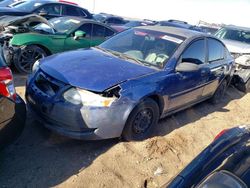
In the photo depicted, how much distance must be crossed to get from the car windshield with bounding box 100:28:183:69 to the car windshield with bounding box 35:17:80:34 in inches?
97.8

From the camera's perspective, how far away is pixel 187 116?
5738 mm

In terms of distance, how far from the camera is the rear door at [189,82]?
15.3 ft

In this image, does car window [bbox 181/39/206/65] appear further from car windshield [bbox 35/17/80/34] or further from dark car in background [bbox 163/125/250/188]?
car windshield [bbox 35/17/80/34]

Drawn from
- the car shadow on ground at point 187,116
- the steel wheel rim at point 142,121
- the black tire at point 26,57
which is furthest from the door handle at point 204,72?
the black tire at point 26,57

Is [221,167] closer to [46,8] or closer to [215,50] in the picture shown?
[215,50]

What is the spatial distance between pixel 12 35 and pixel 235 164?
5.96 m

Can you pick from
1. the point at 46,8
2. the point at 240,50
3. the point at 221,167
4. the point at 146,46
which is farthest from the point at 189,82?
the point at 46,8

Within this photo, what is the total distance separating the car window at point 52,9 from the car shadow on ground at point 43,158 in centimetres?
681

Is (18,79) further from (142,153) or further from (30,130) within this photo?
(142,153)

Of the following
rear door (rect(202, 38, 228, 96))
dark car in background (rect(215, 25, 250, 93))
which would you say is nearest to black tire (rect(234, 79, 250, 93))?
dark car in background (rect(215, 25, 250, 93))

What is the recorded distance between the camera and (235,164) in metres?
2.04

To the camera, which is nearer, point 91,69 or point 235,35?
point 91,69

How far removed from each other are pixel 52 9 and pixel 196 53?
683 centimetres

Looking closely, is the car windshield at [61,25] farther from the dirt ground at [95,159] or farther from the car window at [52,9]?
the dirt ground at [95,159]
